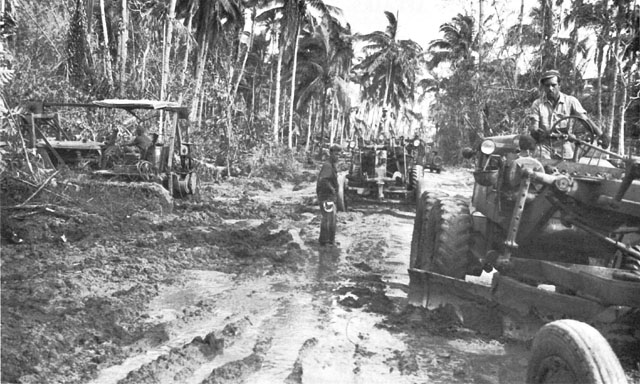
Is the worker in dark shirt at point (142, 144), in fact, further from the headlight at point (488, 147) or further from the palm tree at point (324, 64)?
the palm tree at point (324, 64)

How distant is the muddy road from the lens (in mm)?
4586

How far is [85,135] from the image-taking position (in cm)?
1669

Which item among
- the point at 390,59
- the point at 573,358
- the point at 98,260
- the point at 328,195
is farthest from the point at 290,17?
the point at 573,358

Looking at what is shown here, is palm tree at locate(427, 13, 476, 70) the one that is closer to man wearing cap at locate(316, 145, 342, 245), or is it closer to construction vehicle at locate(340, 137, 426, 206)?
construction vehicle at locate(340, 137, 426, 206)

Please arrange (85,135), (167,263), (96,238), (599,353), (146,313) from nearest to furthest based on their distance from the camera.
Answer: (599,353)
(146,313)
(167,263)
(96,238)
(85,135)

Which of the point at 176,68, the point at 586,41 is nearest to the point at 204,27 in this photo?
the point at 176,68

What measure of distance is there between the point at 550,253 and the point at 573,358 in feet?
9.21

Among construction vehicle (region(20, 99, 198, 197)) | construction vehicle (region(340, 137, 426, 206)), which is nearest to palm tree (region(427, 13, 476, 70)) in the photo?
construction vehicle (region(340, 137, 426, 206))

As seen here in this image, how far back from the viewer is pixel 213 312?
6246 millimetres

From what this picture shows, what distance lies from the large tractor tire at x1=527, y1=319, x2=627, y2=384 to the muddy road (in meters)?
1.37

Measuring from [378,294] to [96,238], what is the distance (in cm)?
473

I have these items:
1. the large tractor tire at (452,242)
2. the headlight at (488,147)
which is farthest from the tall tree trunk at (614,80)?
the headlight at (488,147)

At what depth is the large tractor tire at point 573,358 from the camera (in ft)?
9.26

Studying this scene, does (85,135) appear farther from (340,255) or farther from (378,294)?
(378,294)
